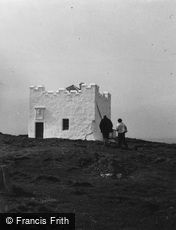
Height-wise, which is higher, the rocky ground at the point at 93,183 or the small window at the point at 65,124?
the small window at the point at 65,124

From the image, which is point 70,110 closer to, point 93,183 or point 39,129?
point 39,129

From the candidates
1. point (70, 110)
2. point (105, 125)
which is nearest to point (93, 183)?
point (105, 125)

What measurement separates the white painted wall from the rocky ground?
9.80m

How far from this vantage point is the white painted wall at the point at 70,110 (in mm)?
46625

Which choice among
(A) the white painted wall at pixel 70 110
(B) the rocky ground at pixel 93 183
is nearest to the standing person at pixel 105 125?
(B) the rocky ground at pixel 93 183

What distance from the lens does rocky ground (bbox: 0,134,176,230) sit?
1727 cm

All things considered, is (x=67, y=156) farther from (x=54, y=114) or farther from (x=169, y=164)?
(x=54, y=114)

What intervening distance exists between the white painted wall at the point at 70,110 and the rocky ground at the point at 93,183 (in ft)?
32.1

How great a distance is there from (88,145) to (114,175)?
32.3 feet

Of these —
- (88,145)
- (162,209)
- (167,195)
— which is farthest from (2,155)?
(162,209)

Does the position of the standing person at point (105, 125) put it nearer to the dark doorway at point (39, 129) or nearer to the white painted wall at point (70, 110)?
the white painted wall at point (70, 110)

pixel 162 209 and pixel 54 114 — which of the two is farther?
pixel 54 114

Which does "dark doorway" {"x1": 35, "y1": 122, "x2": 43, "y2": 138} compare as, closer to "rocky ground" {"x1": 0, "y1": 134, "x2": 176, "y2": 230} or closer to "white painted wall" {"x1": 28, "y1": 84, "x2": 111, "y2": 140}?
"white painted wall" {"x1": 28, "y1": 84, "x2": 111, "y2": 140}

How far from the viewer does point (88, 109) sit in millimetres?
46750
